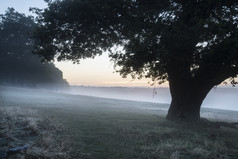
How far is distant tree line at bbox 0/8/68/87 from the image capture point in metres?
66.7

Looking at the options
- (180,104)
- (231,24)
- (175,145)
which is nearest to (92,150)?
(175,145)

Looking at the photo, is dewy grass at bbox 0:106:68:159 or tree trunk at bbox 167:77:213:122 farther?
tree trunk at bbox 167:77:213:122

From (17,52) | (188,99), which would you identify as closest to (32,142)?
(188,99)

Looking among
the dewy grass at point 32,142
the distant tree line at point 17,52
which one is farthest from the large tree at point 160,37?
the distant tree line at point 17,52

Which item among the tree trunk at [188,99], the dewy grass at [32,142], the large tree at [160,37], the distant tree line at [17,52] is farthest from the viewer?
the distant tree line at [17,52]

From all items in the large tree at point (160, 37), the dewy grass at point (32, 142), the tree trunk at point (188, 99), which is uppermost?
the large tree at point (160, 37)

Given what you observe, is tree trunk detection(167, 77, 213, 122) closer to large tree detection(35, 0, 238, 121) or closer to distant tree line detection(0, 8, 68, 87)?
large tree detection(35, 0, 238, 121)

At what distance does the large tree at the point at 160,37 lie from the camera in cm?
→ 1242

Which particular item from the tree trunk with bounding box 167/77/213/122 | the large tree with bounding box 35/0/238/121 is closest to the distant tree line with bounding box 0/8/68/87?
the large tree with bounding box 35/0/238/121

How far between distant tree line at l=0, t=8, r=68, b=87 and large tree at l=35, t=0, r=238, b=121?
5220cm

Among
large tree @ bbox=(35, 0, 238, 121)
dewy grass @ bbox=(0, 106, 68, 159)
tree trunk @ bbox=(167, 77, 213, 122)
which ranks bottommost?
dewy grass @ bbox=(0, 106, 68, 159)

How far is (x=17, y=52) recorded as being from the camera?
6725 cm

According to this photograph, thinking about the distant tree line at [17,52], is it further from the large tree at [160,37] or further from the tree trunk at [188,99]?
the tree trunk at [188,99]

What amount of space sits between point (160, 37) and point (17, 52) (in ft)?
209
